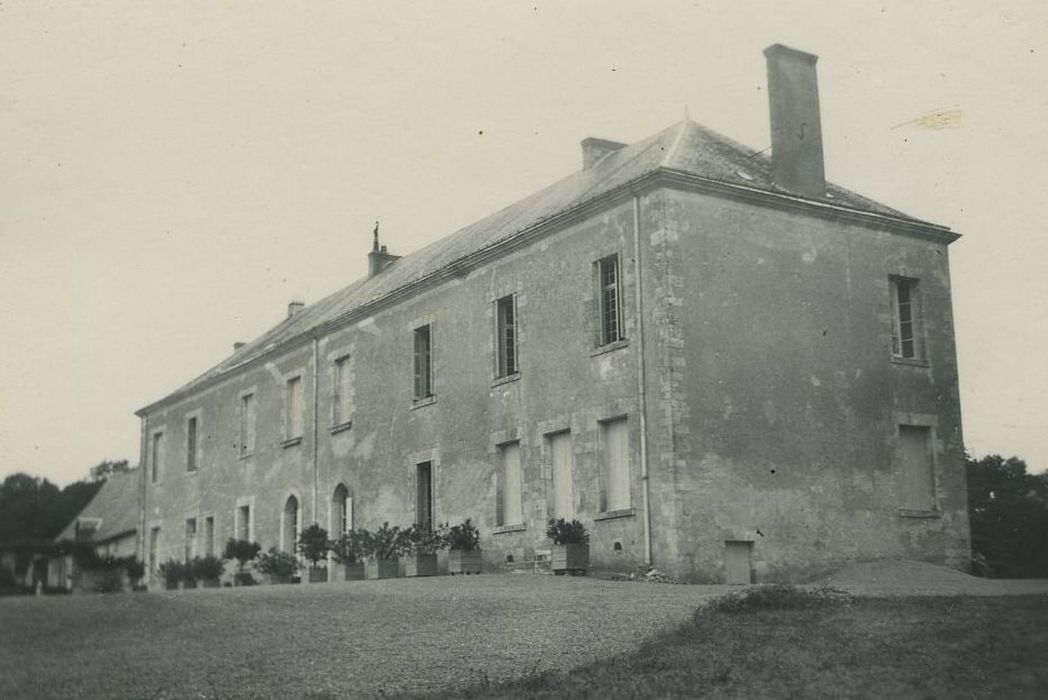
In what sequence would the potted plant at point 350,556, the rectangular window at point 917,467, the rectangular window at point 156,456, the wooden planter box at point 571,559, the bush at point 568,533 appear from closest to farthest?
the wooden planter box at point 571,559 < the bush at point 568,533 < the rectangular window at point 917,467 < the potted plant at point 350,556 < the rectangular window at point 156,456

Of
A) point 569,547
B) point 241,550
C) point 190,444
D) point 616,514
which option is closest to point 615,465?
point 616,514

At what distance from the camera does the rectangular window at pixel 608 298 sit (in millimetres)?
21220

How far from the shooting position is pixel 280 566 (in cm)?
2811

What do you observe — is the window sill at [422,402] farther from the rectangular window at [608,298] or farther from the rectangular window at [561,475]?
the rectangular window at [608,298]

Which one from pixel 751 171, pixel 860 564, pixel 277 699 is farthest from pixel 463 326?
pixel 277 699

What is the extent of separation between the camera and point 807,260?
21500 mm

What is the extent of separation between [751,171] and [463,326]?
652 cm

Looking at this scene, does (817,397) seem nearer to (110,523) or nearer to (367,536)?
(367,536)

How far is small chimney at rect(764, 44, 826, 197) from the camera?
22.0 metres

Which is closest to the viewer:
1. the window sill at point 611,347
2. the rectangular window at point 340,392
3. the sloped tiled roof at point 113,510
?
the window sill at point 611,347

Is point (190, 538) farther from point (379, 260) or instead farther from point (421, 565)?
point (421, 565)

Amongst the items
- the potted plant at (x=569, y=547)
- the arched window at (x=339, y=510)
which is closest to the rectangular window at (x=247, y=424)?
the arched window at (x=339, y=510)

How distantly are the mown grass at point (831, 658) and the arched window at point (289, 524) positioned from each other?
1963cm

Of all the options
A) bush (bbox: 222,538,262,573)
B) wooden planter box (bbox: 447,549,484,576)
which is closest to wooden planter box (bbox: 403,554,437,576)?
wooden planter box (bbox: 447,549,484,576)
